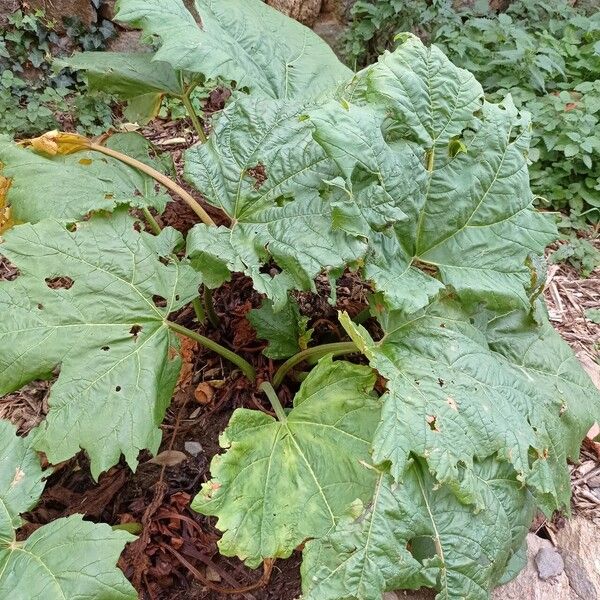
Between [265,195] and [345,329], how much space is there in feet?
1.69

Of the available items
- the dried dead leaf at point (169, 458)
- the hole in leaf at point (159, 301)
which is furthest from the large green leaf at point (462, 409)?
the hole in leaf at point (159, 301)

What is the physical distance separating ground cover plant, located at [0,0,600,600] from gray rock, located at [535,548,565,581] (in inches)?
11.3

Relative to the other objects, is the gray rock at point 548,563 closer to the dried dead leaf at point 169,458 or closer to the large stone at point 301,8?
the dried dead leaf at point 169,458

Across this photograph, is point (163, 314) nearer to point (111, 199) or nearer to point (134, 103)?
point (111, 199)

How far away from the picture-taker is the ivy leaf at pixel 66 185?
2.18 meters

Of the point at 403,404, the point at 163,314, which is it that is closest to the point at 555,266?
the point at 403,404

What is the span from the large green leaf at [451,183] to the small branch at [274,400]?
568 millimetres

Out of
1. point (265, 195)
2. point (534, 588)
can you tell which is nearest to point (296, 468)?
point (265, 195)

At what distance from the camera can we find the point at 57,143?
2.43 m

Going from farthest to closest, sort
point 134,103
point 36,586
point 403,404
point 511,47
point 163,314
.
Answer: point 511,47, point 134,103, point 163,314, point 403,404, point 36,586

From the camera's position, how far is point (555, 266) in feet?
11.4

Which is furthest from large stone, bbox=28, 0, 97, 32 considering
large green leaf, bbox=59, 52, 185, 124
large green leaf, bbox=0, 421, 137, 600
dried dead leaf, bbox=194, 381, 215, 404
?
large green leaf, bbox=0, 421, 137, 600

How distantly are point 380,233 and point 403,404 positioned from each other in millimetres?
561

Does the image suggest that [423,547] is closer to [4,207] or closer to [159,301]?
[159,301]
